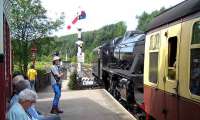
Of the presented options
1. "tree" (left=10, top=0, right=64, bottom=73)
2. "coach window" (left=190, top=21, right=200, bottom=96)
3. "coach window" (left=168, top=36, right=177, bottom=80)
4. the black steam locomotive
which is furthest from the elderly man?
"tree" (left=10, top=0, right=64, bottom=73)

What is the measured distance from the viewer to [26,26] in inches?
1484

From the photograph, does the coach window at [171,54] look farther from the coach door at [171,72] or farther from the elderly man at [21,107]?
the elderly man at [21,107]

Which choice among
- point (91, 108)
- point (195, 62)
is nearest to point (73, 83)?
point (91, 108)

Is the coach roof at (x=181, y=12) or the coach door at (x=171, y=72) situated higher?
the coach roof at (x=181, y=12)

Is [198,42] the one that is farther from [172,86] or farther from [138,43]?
[138,43]

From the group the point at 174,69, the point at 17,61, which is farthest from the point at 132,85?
the point at 17,61

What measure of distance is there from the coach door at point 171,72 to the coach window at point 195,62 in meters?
0.75

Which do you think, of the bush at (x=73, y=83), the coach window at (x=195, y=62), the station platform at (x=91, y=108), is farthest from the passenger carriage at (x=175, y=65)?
the bush at (x=73, y=83)

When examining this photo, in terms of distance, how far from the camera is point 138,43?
1789 centimetres

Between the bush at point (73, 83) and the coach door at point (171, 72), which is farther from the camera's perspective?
the bush at point (73, 83)

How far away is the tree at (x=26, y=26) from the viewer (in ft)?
120

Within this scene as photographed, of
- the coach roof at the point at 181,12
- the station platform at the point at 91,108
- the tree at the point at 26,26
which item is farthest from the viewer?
the tree at the point at 26,26

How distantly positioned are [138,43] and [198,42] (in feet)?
34.4

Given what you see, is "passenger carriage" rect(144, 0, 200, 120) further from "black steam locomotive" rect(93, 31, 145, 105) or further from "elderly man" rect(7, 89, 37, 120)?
"black steam locomotive" rect(93, 31, 145, 105)
